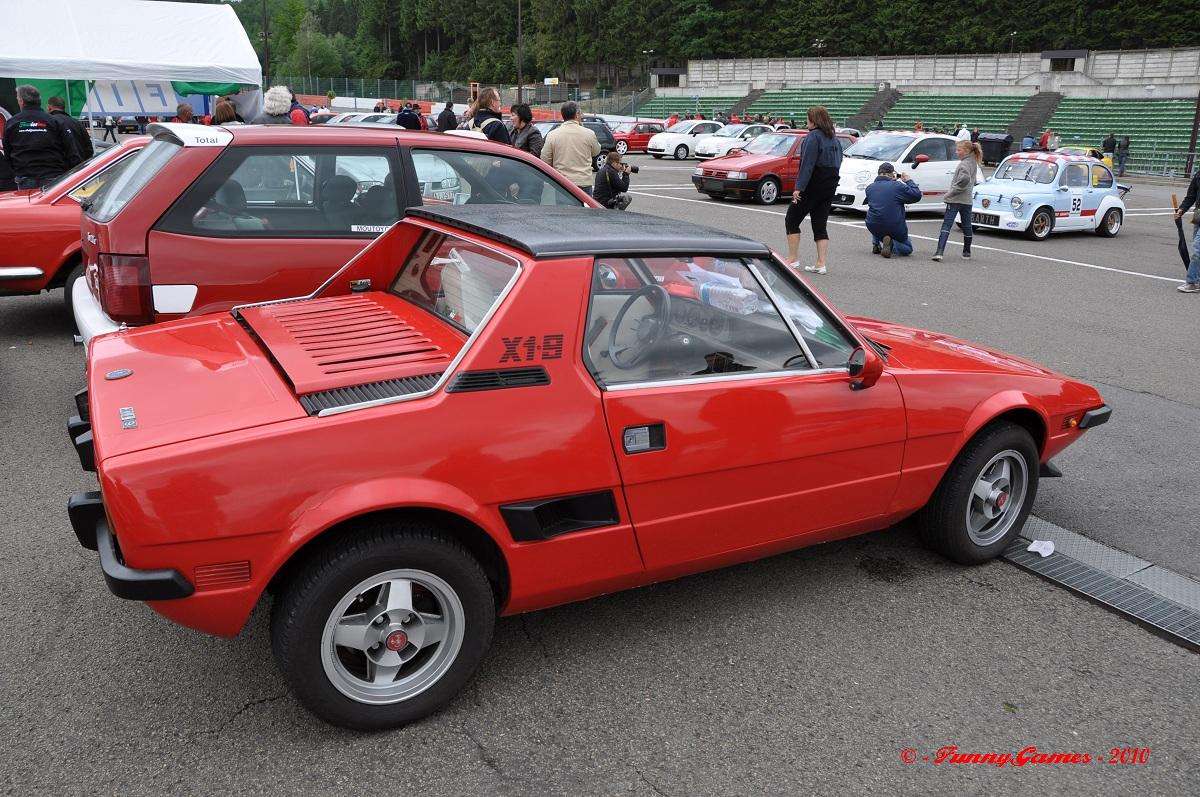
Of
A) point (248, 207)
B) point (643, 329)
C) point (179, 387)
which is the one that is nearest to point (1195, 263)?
point (643, 329)

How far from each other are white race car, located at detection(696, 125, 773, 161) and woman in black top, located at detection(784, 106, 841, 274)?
1914cm

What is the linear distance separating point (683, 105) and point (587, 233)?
69.3m

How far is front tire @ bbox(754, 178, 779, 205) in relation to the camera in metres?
19.2

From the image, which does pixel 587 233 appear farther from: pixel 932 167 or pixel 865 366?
pixel 932 167

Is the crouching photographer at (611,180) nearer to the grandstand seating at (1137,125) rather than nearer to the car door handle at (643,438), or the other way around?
A: the car door handle at (643,438)

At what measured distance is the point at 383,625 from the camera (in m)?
2.73

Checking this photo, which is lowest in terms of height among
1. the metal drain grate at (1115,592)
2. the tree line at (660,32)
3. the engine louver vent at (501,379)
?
the metal drain grate at (1115,592)

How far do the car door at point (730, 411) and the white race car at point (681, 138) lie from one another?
30803mm

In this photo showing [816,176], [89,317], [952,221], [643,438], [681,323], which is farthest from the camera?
[952,221]

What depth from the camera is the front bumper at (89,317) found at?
16.3 feet

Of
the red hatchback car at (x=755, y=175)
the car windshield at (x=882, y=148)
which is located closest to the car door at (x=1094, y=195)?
the car windshield at (x=882, y=148)

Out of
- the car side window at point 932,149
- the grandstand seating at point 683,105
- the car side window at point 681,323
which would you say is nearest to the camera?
the car side window at point 681,323

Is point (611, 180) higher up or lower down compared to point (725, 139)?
lower down

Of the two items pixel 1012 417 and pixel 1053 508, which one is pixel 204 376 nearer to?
pixel 1012 417
